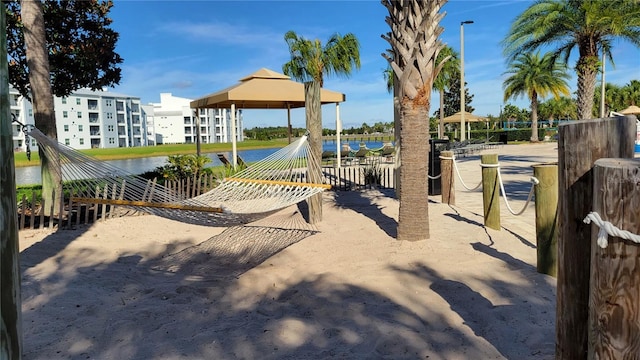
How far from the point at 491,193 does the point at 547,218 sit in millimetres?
1256

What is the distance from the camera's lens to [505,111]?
207ft

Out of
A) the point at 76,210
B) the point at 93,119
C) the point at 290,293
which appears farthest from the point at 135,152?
the point at 290,293

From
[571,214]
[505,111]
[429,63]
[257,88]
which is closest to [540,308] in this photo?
[571,214]

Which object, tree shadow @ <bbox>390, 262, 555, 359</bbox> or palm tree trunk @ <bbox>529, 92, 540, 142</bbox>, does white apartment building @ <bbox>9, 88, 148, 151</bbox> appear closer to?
palm tree trunk @ <bbox>529, 92, 540, 142</bbox>

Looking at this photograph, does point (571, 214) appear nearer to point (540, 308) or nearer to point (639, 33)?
point (540, 308)

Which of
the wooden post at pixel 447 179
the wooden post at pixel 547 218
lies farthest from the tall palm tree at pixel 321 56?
the wooden post at pixel 547 218

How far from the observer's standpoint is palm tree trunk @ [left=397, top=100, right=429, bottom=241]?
159 inches

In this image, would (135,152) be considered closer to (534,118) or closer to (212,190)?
(534,118)

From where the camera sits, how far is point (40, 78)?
5.61m

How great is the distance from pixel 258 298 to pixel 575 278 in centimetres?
212

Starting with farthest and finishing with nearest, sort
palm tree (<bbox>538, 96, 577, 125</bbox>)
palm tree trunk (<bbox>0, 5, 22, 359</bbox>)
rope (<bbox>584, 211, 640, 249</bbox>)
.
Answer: palm tree (<bbox>538, 96, 577, 125</bbox>)
palm tree trunk (<bbox>0, 5, 22, 359</bbox>)
rope (<bbox>584, 211, 640, 249</bbox>)

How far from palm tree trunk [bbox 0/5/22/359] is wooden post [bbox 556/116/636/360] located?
1728mm

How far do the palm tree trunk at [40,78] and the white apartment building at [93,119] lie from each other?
49.8 m

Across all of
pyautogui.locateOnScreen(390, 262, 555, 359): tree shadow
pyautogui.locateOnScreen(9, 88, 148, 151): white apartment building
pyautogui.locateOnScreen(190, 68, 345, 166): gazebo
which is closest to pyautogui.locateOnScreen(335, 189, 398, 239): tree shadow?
pyautogui.locateOnScreen(390, 262, 555, 359): tree shadow
